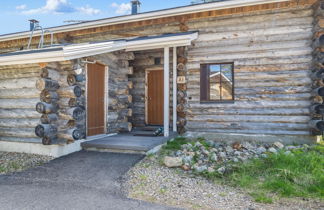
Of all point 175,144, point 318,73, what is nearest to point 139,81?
point 175,144

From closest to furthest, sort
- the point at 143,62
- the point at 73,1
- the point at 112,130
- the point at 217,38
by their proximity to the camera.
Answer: the point at 217,38
the point at 112,130
the point at 143,62
the point at 73,1

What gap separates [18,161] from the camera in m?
4.90

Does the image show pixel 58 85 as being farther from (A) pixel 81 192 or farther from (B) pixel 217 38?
(B) pixel 217 38

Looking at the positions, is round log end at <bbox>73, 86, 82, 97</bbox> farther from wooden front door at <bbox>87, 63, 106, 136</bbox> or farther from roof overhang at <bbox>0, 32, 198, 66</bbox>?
roof overhang at <bbox>0, 32, 198, 66</bbox>

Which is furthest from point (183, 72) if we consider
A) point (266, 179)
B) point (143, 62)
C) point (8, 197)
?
point (8, 197)

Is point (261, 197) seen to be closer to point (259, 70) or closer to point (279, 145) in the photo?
point (279, 145)

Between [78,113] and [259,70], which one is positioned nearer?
[78,113]

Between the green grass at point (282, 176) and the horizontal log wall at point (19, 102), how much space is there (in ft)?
14.8

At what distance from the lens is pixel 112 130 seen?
7.12 meters

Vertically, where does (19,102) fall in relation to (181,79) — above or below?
below

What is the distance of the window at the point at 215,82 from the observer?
6551 mm

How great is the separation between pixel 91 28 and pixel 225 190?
6700 millimetres

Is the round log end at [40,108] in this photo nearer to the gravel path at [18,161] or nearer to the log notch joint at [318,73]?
the gravel path at [18,161]

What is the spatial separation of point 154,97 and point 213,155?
13.2ft
